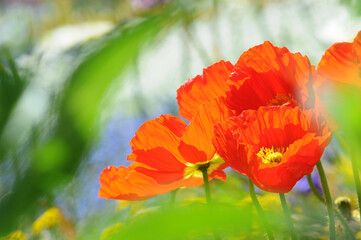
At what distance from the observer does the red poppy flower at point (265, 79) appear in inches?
7.1

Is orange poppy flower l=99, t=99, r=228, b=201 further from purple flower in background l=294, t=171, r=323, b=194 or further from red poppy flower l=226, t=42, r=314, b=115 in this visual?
purple flower in background l=294, t=171, r=323, b=194

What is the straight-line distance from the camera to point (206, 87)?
20cm

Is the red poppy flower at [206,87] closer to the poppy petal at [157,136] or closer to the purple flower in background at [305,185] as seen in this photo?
the poppy petal at [157,136]

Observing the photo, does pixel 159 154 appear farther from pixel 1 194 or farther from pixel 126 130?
pixel 126 130

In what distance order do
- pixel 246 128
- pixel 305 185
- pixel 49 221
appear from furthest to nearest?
pixel 305 185, pixel 49 221, pixel 246 128

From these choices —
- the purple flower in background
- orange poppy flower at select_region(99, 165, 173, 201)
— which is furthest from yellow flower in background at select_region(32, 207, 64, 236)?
the purple flower in background

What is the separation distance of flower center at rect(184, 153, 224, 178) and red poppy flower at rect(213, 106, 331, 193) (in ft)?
0.12

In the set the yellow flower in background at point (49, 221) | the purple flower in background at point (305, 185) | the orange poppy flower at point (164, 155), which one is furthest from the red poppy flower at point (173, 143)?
the purple flower in background at point (305, 185)

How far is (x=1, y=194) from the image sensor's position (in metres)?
0.09

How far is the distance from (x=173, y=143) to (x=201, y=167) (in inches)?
0.8

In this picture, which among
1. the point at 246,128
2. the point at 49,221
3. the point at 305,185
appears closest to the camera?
the point at 246,128

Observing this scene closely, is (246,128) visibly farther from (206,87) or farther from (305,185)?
(305,185)

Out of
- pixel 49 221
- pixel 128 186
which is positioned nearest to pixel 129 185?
pixel 128 186

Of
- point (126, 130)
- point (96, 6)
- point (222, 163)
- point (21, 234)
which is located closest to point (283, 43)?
point (126, 130)
